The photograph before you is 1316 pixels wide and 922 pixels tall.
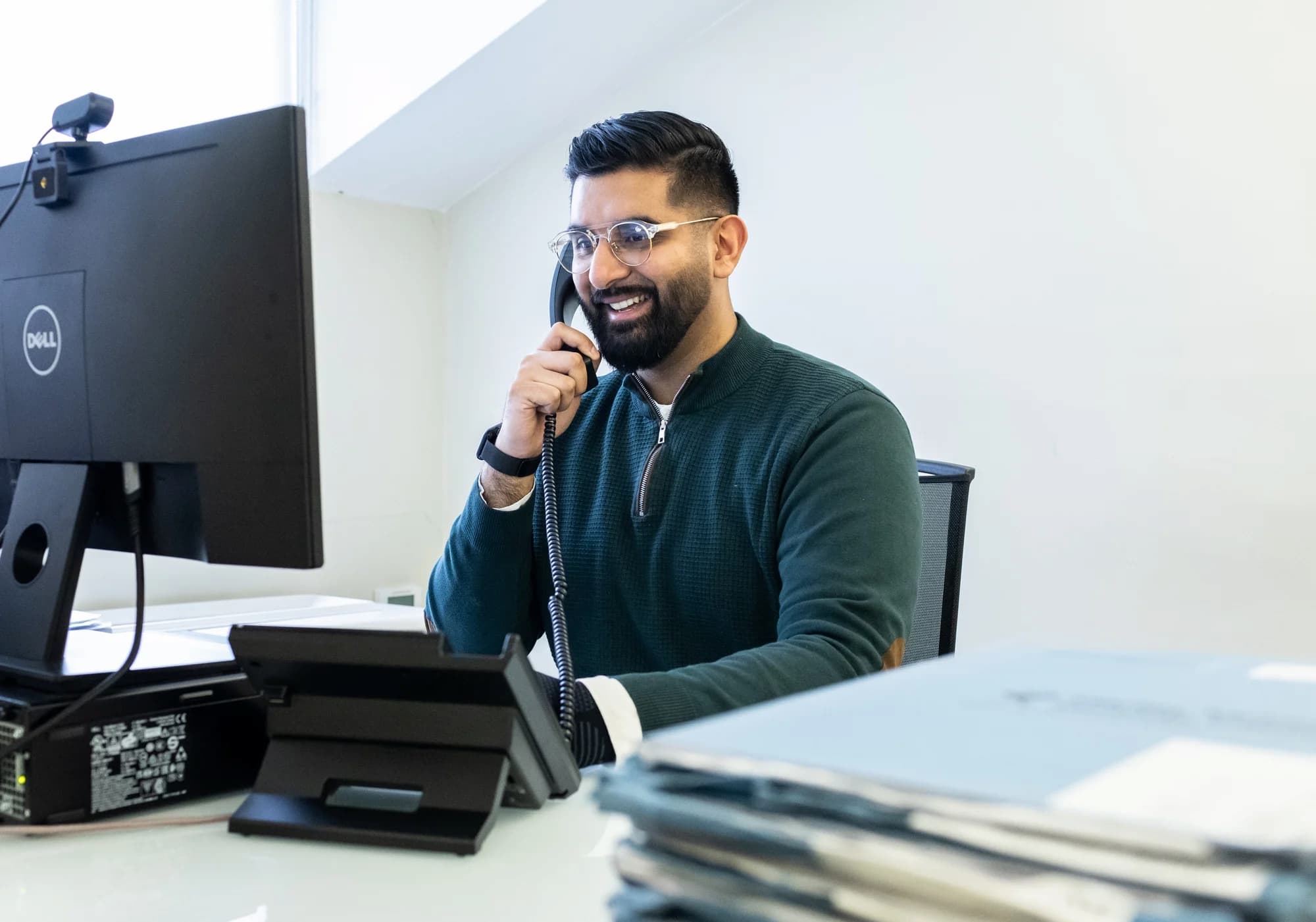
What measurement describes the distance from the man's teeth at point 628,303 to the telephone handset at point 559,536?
76mm

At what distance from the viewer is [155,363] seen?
88cm

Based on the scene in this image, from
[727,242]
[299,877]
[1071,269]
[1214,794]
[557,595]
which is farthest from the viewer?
[1071,269]

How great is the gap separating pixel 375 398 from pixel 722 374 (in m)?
1.74

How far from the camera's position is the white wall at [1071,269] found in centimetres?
189

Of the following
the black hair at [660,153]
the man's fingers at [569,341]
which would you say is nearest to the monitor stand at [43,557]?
the man's fingers at [569,341]

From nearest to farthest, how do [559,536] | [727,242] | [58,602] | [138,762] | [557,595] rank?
[138,762]
[58,602]
[557,595]
[559,536]
[727,242]

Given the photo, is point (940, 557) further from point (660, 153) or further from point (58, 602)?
point (58, 602)

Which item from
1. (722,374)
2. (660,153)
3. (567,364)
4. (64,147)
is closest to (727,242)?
(660,153)

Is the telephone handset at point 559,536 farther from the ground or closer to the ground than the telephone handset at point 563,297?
closer to the ground

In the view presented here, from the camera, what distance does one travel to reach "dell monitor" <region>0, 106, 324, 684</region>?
820 mm

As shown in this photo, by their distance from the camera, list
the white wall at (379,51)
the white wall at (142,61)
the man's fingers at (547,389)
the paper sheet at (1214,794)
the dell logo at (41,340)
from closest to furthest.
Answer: the paper sheet at (1214,794) < the dell logo at (41,340) < the man's fingers at (547,389) < the white wall at (142,61) < the white wall at (379,51)

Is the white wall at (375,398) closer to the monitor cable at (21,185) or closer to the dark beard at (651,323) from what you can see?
the dark beard at (651,323)

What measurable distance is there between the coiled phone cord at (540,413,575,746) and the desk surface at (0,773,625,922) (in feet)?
0.28

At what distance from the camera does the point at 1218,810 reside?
28cm
